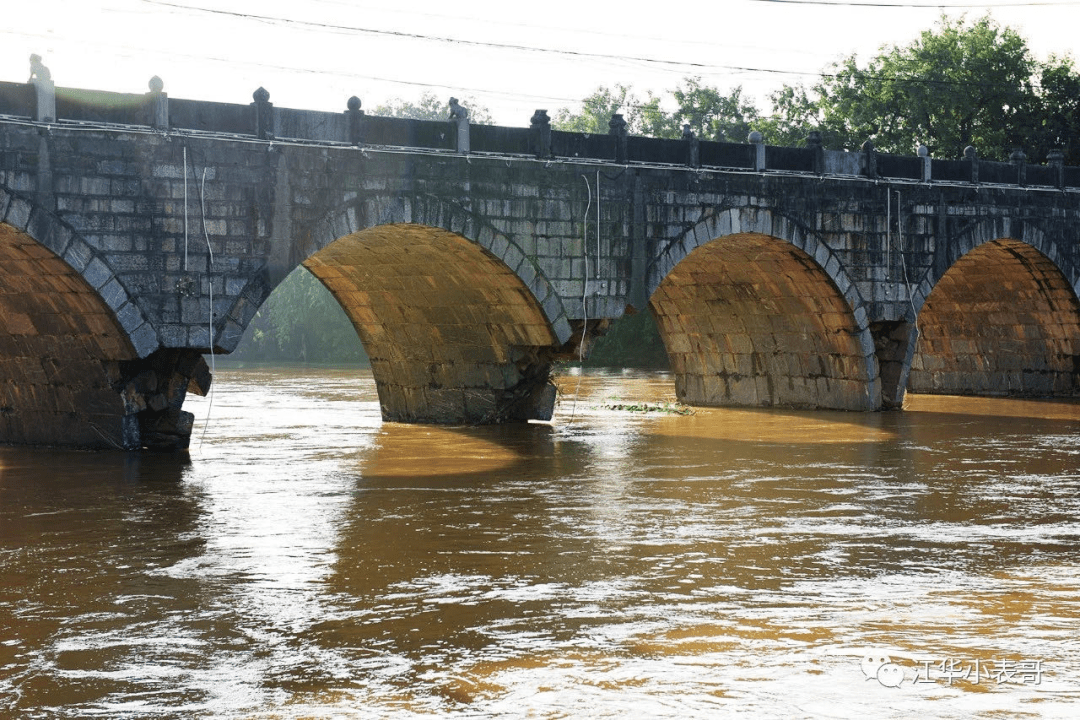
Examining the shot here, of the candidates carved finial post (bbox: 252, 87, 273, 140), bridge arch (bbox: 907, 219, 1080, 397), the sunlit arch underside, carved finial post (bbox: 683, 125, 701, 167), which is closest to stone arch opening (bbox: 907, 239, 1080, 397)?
bridge arch (bbox: 907, 219, 1080, 397)

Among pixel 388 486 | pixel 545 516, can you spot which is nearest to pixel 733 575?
pixel 545 516

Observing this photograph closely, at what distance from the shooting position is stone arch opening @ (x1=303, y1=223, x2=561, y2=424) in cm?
1897

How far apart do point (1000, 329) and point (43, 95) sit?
18715mm

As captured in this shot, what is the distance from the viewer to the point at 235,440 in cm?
1919

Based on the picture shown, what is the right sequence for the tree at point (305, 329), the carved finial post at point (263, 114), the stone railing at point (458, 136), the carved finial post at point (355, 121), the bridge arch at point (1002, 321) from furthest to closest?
the tree at point (305, 329) < the bridge arch at point (1002, 321) < the carved finial post at point (355, 121) < the carved finial post at point (263, 114) < the stone railing at point (458, 136)

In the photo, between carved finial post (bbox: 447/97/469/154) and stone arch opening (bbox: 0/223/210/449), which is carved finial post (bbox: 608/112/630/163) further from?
stone arch opening (bbox: 0/223/210/449)

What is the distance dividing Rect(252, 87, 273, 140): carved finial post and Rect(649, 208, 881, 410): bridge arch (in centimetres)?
600

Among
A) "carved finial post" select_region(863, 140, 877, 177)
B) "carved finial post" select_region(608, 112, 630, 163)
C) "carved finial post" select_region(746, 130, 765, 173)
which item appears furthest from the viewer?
"carved finial post" select_region(863, 140, 877, 177)

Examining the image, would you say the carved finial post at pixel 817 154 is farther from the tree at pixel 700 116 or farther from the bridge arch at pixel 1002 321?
the tree at pixel 700 116

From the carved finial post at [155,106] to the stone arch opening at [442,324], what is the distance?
3250mm

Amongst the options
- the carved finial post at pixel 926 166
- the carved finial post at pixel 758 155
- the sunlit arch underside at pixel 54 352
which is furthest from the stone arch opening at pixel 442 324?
the carved finial post at pixel 926 166

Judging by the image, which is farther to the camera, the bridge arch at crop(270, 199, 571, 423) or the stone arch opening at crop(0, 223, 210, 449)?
the bridge arch at crop(270, 199, 571, 423)

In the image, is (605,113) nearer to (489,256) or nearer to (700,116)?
(700,116)

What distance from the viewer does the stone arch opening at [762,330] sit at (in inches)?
875
